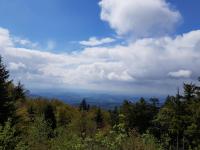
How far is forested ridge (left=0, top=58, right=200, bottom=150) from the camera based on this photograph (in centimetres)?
1087

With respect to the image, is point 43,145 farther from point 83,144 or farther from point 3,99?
point 3,99

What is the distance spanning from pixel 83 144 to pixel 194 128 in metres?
25.2

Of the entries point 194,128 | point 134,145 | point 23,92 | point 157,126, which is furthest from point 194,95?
point 134,145

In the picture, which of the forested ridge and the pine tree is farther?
the pine tree

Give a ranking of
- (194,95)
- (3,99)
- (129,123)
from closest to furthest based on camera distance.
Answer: (3,99)
(194,95)
(129,123)

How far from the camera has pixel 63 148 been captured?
11.1 meters

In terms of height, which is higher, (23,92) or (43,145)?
(23,92)

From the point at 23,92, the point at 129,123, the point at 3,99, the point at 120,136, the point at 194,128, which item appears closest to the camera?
the point at 120,136

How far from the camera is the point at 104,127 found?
20.9 m

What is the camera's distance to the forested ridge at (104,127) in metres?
10.9

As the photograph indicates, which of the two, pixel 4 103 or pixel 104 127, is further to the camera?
pixel 4 103

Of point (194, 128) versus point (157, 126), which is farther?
point (157, 126)

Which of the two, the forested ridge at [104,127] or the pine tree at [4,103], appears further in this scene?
the pine tree at [4,103]

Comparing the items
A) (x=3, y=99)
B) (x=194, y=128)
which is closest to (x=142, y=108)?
(x=194, y=128)
